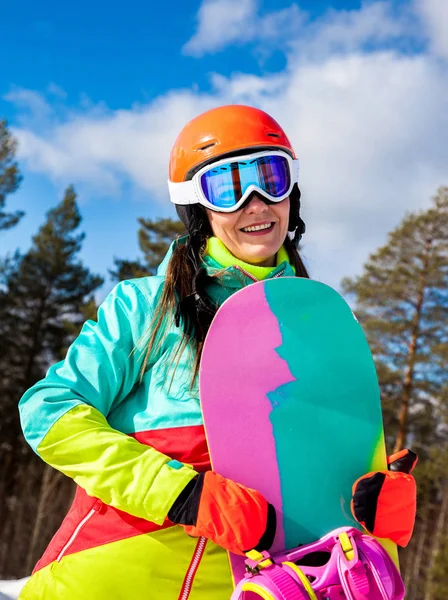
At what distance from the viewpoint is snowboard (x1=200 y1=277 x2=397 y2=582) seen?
1.71 meters

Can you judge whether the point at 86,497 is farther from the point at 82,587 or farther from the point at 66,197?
the point at 66,197

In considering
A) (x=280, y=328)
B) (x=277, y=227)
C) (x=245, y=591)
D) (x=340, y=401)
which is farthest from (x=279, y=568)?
(x=277, y=227)

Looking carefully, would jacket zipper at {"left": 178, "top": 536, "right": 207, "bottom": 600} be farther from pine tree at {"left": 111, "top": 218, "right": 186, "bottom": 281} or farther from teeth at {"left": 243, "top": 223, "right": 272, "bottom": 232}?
pine tree at {"left": 111, "top": 218, "right": 186, "bottom": 281}

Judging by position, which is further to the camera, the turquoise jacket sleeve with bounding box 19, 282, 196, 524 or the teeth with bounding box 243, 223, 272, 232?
the teeth with bounding box 243, 223, 272, 232

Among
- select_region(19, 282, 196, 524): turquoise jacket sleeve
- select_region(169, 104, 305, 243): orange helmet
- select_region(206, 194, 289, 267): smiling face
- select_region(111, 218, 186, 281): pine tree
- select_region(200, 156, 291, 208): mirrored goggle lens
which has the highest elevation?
select_region(111, 218, 186, 281): pine tree

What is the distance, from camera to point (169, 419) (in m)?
1.72

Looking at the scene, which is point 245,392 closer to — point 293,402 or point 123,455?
point 293,402

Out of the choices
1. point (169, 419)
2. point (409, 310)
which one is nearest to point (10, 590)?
point (169, 419)

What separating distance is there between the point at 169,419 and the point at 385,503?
65 cm

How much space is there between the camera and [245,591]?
148 centimetres

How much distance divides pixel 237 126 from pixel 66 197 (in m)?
23.5

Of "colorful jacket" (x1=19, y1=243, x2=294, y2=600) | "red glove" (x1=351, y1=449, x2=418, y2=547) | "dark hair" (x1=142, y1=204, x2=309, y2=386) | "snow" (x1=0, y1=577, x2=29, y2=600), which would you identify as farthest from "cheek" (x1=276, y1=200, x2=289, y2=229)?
"snow" (x1=0, y1=577, x2=29, y2=600)

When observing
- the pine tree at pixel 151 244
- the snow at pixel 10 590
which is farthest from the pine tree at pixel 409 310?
the snow at pixel 10 590

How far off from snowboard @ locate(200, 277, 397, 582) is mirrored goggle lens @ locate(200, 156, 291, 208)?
0.33 metres
